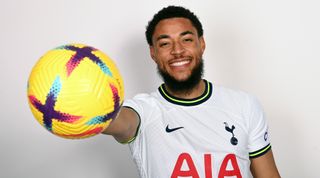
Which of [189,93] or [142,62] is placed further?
[142,62]

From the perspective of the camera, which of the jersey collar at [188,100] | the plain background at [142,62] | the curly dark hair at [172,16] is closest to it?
the jersey collar at [188,100]

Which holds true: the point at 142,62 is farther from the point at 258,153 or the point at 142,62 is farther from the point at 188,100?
the point at 258,153

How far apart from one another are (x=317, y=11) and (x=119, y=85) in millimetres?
1297

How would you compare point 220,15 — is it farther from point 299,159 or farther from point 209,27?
point 299,159

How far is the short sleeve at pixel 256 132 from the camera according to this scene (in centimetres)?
146

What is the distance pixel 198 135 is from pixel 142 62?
724mm

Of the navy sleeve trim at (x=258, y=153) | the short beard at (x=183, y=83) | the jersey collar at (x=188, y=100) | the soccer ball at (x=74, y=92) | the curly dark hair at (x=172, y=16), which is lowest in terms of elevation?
the navy sleeve trim at (x=258, y=153)

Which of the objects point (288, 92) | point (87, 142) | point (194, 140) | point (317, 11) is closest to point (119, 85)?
point (194, 140)

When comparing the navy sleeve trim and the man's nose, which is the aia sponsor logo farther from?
the man's nose

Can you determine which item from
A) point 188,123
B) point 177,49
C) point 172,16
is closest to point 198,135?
point 188,123

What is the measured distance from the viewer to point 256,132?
1.47 metres

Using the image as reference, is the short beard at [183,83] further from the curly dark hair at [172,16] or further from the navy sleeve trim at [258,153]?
the navy sleeve trim at [258,153]

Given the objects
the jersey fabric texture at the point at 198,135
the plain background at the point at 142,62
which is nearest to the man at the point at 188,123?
the jersey fabric texture at the point at 198,135

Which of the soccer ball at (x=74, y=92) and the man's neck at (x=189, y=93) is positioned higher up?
the soccer ball at (x=74, y=92)
